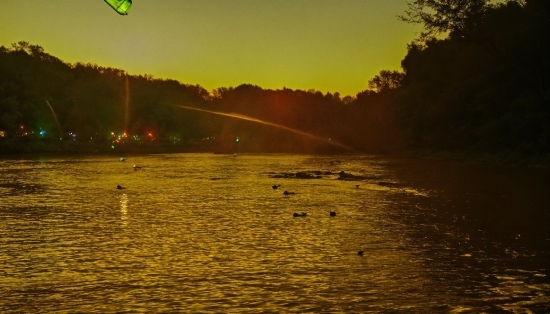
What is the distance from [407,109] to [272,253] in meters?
94.4

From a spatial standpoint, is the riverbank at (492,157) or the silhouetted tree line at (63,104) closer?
the riverbank at (492,157)

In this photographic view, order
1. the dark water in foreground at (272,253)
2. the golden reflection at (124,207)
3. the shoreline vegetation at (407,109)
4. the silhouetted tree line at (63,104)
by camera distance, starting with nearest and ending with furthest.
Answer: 1. the dark water in foreground at (272,253)
2. the golden reflection at (124,207)
3. the shoreline vegetation at (407,109)
4. the silhouetted tree line at (63,104)

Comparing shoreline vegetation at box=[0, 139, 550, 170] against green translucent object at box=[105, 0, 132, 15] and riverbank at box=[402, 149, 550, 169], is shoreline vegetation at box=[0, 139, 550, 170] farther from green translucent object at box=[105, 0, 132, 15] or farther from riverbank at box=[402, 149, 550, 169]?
green translucent object at box=[105, 0, 132, 15]

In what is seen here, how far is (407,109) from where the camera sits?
372 ft

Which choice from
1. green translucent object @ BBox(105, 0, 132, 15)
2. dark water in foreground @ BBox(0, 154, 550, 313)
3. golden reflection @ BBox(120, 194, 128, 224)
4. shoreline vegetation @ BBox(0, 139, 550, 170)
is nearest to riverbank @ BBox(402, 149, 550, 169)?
shoreline vegetation @ BBox(0, 139, 550, 170)

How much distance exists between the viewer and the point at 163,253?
2264 centimetres

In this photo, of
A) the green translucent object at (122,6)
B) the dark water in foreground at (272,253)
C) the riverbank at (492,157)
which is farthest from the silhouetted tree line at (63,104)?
the green translucent object at (122,6)

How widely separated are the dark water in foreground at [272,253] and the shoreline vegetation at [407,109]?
30073 millimetres

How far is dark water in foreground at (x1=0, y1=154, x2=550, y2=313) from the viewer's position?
16.6m

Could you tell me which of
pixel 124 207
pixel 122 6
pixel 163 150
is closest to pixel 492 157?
pixel 124 207

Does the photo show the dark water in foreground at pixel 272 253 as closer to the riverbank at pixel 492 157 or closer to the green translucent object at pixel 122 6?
the green translucent object at pixel 122 6

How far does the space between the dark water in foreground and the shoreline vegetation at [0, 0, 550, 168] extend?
30.1 meters

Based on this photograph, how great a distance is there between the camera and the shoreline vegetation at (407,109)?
6981cm

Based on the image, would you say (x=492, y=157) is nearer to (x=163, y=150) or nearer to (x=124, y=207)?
(x=124, y=207)
